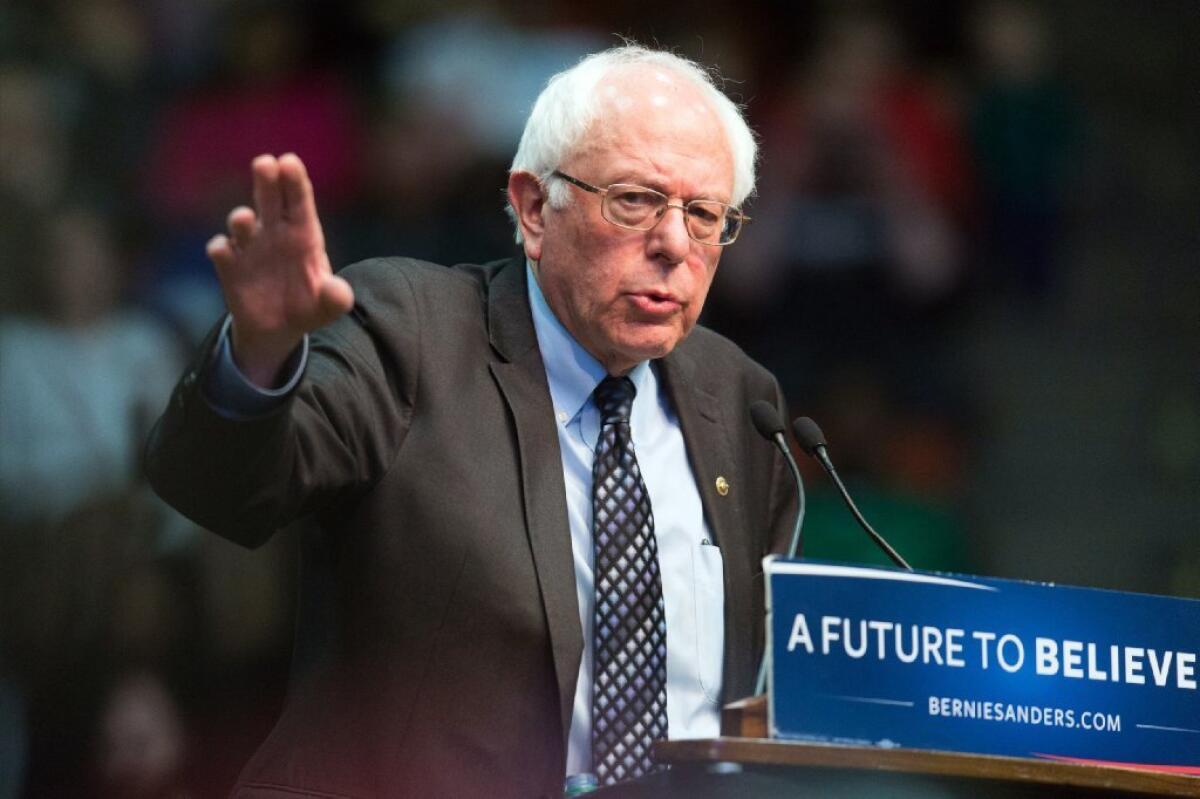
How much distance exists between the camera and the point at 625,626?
272 centimetres

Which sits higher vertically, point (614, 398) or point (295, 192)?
point (614, 398)

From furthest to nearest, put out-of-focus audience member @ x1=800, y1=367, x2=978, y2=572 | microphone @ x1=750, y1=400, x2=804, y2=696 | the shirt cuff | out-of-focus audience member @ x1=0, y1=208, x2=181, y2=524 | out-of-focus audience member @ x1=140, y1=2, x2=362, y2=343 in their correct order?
out-of-focus audience member @ x1=140, y1=2, x2=362, y2=343 < out-of-focus audience member @ x1=800, y1=367, x2=978, y2=572 < out-of-focus audience member @ x1=0, y1=208, x2=181, y2=524 < microphone @ x1=750, y1=400, x2=804, y2=696 < the shirt cuff

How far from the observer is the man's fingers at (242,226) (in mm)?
2117

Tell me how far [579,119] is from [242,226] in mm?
974

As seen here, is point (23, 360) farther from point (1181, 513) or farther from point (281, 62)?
point (1181, 513)

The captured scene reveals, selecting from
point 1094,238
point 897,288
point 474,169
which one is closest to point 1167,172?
point 1094,238

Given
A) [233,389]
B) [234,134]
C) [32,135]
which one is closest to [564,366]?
[233,389]

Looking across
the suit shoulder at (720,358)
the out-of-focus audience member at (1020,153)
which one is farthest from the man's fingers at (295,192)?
the out-of-focus audience member at (1020,153)

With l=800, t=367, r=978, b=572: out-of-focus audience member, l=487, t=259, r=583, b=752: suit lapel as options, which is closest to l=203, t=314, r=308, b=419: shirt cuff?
l=487, t=259, r=583, b=752: suit lapel

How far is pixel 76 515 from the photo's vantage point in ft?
16.1

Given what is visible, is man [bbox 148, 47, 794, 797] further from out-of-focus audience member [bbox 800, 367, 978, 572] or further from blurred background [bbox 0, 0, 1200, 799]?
blurred background [bbox 0, 0, 1200, 799]

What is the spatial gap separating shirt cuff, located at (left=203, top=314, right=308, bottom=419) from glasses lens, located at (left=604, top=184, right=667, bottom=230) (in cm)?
80

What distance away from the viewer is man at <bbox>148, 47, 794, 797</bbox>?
2.32 meters

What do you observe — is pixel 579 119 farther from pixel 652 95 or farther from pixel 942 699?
pixel 942 699
